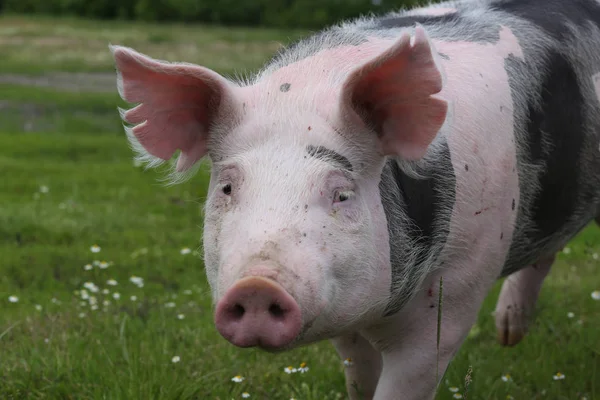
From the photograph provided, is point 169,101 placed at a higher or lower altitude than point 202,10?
higher

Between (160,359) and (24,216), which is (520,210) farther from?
(24,216)

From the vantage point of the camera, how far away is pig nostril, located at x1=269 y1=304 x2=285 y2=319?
255 cm

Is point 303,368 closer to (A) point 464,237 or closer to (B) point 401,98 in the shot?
(A) point 464,237

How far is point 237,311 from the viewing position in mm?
2586

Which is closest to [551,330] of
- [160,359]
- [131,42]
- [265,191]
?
[160,359]

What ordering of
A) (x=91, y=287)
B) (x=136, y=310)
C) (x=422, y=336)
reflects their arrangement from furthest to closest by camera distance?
(x=91, y=287) < (x=136, y=310) < (x=422, y=336)

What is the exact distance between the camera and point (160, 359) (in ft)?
14.3

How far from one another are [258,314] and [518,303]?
2.98 metres

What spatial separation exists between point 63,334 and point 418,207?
211 cm

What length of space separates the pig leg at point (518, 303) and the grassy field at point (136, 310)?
0.34ft

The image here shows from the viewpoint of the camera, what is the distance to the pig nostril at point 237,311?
2.57 metres

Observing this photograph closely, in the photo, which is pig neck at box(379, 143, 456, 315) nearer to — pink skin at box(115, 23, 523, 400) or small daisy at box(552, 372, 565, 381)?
pink skin at box(115, 23, 523, 400)

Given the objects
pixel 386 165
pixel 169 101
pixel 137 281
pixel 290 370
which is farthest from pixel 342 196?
pixel 137 281

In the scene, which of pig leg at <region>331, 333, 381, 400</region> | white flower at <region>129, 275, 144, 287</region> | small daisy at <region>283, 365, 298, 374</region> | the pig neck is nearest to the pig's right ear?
the pig neck
